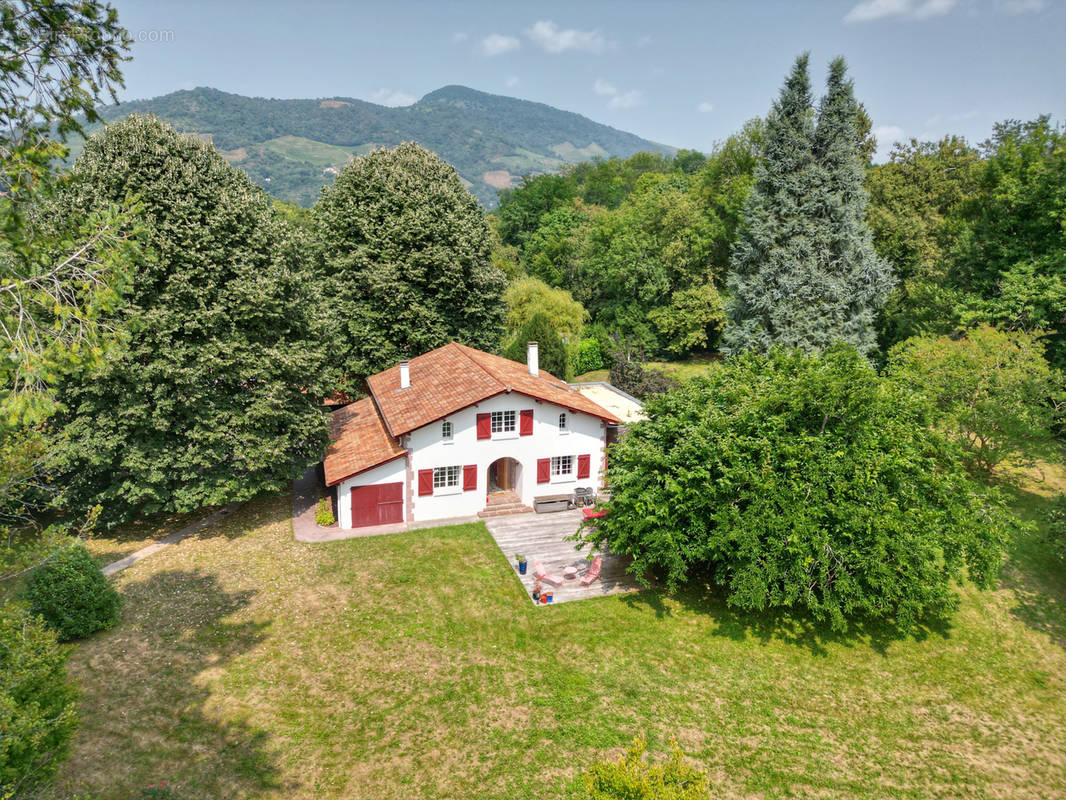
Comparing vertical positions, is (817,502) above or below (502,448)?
below

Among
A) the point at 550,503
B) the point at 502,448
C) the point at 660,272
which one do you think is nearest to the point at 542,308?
the point at 660,272

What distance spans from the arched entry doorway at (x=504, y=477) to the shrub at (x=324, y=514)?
6.89 meters

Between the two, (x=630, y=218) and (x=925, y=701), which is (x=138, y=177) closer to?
(x=925, y=701)

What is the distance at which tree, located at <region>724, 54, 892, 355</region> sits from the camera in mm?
34406

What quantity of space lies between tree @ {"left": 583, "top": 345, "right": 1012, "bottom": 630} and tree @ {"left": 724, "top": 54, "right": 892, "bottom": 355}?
17144 millimetres

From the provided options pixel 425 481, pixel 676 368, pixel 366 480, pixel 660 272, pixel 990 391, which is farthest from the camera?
pixel 660 272

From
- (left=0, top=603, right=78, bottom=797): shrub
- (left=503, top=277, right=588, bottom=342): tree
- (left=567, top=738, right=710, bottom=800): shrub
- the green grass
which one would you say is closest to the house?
(left=0, top=603, right=78, bottom=797): shrub

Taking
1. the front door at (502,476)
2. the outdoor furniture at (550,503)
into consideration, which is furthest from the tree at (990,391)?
the front door at (502,476)

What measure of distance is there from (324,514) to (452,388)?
746cm

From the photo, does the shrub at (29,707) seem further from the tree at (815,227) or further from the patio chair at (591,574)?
the tree at (815,227)

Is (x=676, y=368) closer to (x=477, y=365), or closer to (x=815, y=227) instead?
(x=815, y=227)

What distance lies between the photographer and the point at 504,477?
93.0ft

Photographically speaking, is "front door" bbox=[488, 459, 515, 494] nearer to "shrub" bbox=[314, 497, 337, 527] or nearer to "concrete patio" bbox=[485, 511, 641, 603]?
"concrete patio" bbox=[485, 511, 641, 603]

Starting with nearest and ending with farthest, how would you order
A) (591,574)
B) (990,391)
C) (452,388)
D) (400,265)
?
(591,574) → (452,388) → (990,391) → (400,265)
